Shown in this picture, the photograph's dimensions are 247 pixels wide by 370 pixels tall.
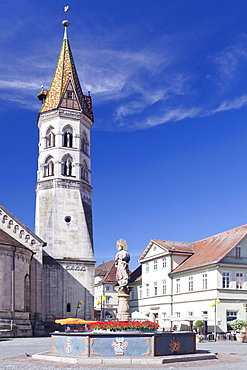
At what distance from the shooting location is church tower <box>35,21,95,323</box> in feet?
193

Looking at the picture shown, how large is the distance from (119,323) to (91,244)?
3825 cm

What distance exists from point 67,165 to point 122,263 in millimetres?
37500

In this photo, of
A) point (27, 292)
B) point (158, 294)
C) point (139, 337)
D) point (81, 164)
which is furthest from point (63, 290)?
point (139, 337)

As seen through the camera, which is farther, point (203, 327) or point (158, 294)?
point (158, 294)

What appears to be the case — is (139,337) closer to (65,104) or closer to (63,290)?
(63,290)

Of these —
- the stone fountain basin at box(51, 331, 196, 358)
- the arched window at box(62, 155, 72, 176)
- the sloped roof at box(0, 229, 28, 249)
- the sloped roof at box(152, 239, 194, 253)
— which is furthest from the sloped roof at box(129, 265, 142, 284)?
the stone fountain basin at box(51, 331, 196, 358)

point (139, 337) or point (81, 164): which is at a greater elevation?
point (81, 164)

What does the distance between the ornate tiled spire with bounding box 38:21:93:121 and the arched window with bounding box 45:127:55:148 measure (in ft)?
9.36

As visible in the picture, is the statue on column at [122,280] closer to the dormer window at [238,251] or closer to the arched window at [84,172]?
the dormer window at [238,251]

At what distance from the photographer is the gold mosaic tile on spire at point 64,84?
65875 mm

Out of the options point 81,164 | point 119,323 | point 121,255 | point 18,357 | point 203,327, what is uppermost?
point 81,164

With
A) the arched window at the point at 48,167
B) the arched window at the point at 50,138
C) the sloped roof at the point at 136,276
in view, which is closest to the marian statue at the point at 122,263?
the arched window at the point at 48,167

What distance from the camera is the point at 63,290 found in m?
58.4

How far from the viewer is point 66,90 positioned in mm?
66062
